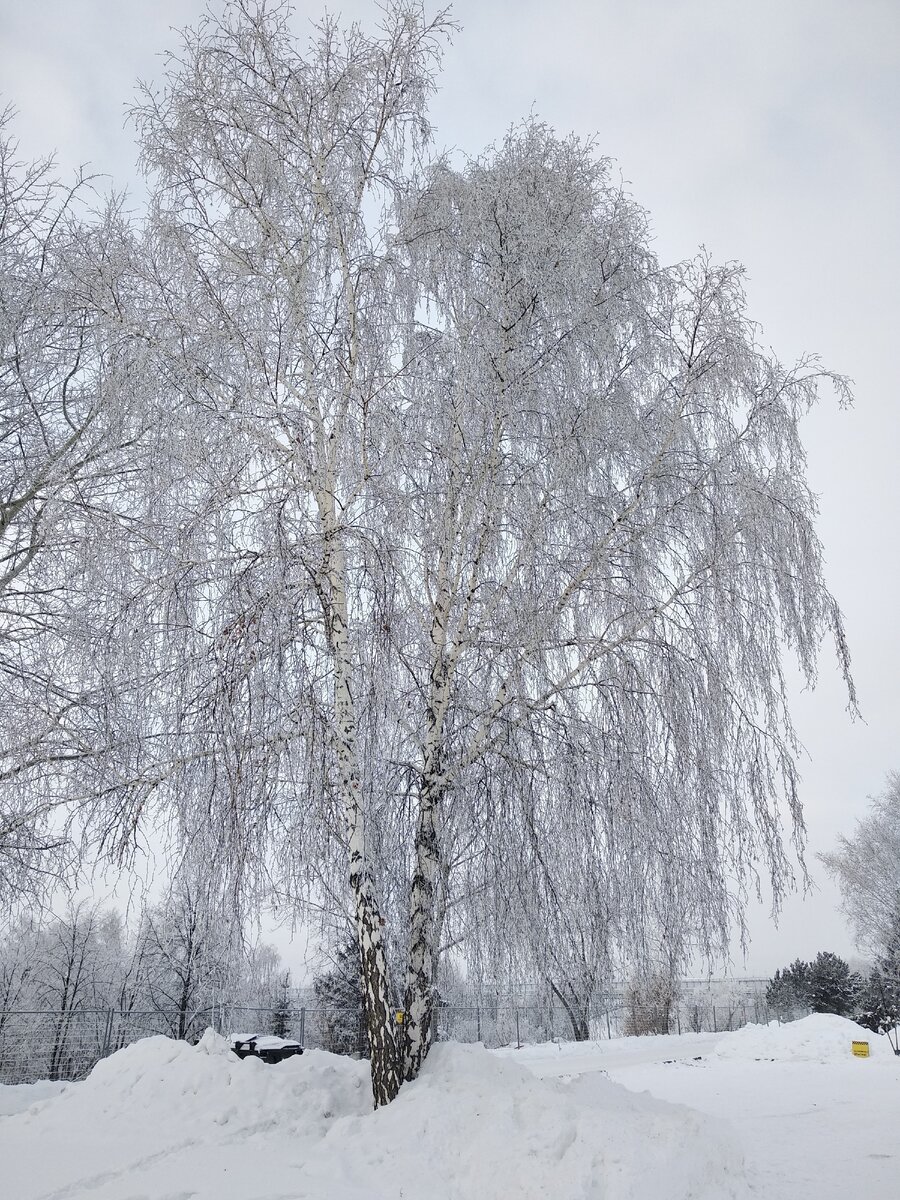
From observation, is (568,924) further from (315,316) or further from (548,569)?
(315,316)

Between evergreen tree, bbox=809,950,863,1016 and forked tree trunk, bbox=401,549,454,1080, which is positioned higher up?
forked tree trunk, bbox=401,549,454,1080

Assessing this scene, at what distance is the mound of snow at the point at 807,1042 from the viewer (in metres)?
16.4

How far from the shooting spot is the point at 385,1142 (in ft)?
16.5

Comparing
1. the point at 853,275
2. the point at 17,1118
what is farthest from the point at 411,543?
the point at 853,275

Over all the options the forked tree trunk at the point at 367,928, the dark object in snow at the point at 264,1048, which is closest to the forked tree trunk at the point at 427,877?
the forked tree trunk at the point at 367,928

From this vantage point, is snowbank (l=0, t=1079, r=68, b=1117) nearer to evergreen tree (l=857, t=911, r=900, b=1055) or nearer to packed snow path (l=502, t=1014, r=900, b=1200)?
packed snow path (l=502, t=1014, r=900, b=1200)

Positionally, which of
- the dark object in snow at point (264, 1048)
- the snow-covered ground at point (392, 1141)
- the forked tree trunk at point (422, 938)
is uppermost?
the forked tree trunk at point (422, 938)

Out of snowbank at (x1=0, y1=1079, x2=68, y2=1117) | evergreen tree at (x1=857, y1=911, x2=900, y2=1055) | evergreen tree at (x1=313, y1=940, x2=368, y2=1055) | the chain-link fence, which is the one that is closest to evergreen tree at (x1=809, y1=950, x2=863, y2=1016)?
evergreen tree at (x1=857, y1=911, x2=900, y2=1055)

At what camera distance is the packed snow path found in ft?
20.9

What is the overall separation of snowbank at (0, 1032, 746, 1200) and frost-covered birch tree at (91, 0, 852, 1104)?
0.57m

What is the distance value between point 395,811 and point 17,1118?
463cm

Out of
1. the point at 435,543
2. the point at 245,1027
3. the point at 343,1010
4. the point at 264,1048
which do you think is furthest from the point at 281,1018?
the point at 435,543

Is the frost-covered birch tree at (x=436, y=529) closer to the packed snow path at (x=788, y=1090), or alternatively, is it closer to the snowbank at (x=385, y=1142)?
the snowbank at (x=385, y=1142)

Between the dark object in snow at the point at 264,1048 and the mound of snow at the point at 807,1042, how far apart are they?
953 centimetres
